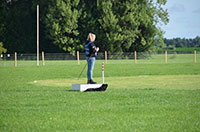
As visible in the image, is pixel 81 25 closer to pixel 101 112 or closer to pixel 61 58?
pixel 61 58

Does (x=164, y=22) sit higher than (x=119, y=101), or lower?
higher

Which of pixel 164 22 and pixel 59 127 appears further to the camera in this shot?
pixel 164 22

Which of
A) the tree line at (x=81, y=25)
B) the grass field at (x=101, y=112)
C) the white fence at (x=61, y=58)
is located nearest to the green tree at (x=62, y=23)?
the tree line at (x=81, y=25)

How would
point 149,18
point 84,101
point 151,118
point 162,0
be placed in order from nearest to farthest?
point 151,118, point 84,101, point 149,18, point 162,0

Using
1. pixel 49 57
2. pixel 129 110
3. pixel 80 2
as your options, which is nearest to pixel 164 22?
pixel 80 2

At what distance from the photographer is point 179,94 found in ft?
42.8

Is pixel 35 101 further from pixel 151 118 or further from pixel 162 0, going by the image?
pixel 162 0

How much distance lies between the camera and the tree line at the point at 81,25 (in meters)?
53.1

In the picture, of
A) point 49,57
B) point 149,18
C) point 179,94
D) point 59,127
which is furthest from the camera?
point 149,18

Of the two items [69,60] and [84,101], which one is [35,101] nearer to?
[84,101]

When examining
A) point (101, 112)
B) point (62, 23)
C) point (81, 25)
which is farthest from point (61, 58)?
point (101, 112)

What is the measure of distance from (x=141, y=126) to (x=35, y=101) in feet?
15.2

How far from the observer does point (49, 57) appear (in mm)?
44625

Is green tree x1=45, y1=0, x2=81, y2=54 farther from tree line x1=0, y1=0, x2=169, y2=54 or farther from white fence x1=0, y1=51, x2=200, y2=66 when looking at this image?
white fence x1=0, y1=51, x2=200, y2=66
